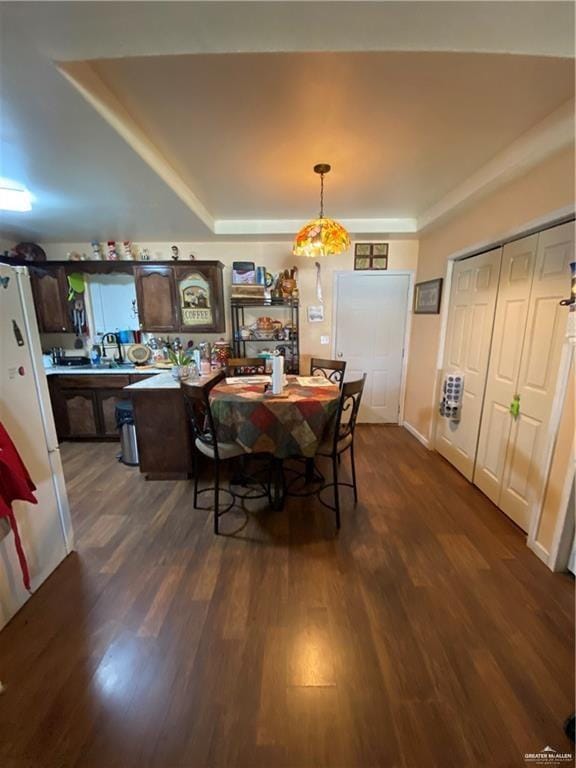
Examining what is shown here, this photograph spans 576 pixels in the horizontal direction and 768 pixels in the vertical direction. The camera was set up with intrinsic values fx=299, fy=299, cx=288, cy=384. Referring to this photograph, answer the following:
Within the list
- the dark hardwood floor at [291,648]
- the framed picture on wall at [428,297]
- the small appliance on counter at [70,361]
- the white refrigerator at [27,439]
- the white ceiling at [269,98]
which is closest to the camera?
the white ceiling at [269,98]

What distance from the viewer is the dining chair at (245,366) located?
130 inches

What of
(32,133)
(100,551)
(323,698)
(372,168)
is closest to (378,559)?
→ (323,698)

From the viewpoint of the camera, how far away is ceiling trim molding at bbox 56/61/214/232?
1.24 meters

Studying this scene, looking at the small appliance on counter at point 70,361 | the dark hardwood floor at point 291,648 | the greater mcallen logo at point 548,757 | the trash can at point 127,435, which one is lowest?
the greater mcallen logo at point 548,757

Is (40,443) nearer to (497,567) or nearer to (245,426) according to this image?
(245,426)

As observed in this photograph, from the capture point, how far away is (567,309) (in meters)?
1.78

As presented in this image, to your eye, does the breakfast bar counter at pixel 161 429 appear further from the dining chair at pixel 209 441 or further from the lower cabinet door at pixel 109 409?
the lower cabinet door at pixel 109 409

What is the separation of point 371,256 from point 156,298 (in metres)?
2.72

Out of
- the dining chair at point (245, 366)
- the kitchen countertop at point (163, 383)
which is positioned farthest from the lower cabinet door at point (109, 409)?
the dining chair at point (245, 366)

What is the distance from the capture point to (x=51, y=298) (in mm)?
3656

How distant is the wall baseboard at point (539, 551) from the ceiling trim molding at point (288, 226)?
3.16m

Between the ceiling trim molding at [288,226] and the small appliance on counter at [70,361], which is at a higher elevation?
the ceiling trim molding at [288,226]

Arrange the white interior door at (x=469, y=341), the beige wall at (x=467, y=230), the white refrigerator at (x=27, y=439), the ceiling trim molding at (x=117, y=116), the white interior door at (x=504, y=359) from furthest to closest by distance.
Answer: the white interior door at (x=469, y=341), the white interior door at (x=504, y=359), the beige wall at (x=467, y=230), the white refrigerator at (x=27, y=439), the ceiling trim molding at (x=117, y=116)

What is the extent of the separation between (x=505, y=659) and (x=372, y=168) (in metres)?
3.03
